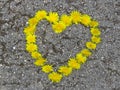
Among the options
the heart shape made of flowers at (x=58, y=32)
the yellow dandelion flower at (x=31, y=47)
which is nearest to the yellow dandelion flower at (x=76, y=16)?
the heart shape made of flowers at (x=58, y=32)

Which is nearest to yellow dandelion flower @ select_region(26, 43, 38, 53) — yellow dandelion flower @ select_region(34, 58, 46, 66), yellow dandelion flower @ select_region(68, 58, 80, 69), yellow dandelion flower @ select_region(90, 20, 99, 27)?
yellow dandelion flower @ select_region(34, 58, 46, 66)

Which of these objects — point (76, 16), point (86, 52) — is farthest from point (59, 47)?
point (76, 16)

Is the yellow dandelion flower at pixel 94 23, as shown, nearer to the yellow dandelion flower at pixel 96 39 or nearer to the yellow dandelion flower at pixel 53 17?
the yellow dandelion flower at pixel 96 39

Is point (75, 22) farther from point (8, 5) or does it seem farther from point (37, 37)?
point (8, 5)

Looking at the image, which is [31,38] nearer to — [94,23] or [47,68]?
[47,68]

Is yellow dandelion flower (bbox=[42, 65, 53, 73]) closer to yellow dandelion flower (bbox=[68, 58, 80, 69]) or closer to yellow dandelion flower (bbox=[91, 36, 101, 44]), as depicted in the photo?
yellow dandelion flower (bbox=[68, 58, 80, 69])
